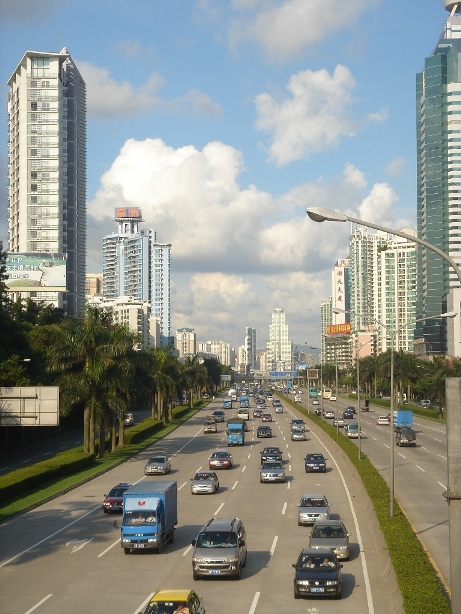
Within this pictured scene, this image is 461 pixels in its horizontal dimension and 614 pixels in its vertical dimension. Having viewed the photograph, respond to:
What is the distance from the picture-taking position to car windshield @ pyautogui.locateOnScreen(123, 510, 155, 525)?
102ft

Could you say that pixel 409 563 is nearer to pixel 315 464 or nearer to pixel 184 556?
pixel 184 556

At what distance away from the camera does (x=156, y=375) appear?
3743 inches

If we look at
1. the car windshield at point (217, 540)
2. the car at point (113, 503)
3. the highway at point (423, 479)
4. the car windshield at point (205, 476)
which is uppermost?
the car windshield at point (217, 540)

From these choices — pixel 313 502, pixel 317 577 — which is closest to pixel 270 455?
pixel 313 502

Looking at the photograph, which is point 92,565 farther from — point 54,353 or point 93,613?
point 54,353

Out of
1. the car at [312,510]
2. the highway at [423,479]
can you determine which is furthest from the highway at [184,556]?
the highway at [423,479]

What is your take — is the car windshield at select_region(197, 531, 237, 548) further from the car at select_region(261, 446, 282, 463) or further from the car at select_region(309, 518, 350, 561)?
the car at select_region(261, 446, 282, 463)

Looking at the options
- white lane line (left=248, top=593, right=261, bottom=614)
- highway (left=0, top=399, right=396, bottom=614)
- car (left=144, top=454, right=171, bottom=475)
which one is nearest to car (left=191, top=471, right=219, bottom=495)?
highway (left=0, top=399, right=396, bottom=614)

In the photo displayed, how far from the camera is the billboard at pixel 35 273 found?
142250 millimetres

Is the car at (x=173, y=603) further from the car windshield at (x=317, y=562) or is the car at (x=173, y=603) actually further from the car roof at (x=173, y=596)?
the car windshield at (x=317, y=562)

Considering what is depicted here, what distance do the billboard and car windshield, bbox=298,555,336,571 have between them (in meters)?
121

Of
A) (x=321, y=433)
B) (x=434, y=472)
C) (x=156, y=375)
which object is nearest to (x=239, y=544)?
(x=434, y=472)

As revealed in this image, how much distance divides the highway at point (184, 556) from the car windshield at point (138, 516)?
1257mm

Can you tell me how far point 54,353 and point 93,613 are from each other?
144 ft
